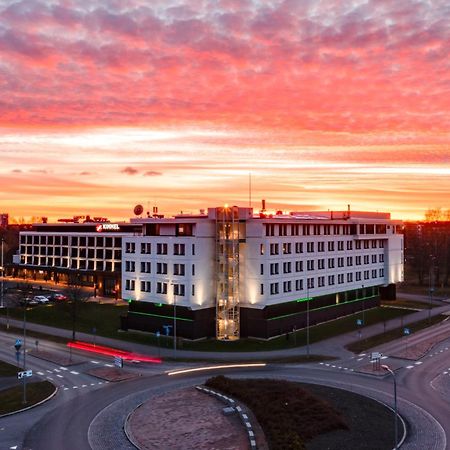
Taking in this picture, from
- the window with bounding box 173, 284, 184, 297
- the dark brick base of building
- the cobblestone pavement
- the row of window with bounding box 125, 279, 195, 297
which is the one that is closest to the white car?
the row of window with bounding box 125, 279, 195, 297

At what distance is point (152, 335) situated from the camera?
80812 millimetres

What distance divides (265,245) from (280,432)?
4110 centimetres

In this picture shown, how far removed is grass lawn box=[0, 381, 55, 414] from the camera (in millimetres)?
48281

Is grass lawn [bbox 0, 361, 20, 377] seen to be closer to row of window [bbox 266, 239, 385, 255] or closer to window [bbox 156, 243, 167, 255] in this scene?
window [bbox 156, 243, 167, 255]

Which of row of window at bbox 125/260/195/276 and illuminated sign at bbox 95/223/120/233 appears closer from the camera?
row of window at bbox 125/260/195/276

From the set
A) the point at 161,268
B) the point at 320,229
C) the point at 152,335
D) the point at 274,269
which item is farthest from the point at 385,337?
the point at 161,268

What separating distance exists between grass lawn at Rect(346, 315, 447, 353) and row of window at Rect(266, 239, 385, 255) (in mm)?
17323

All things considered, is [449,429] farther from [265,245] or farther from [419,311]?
[419,311]

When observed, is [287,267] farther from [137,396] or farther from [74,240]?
[74,240]

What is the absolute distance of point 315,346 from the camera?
73750 mm

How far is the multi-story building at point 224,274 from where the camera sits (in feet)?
260

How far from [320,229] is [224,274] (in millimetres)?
21326

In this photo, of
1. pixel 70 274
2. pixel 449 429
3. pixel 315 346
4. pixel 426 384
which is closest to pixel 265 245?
pixel 315 346

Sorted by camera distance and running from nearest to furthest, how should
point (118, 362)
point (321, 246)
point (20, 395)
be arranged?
point (20, 395) → point (118, 362) → point (321, 246)
